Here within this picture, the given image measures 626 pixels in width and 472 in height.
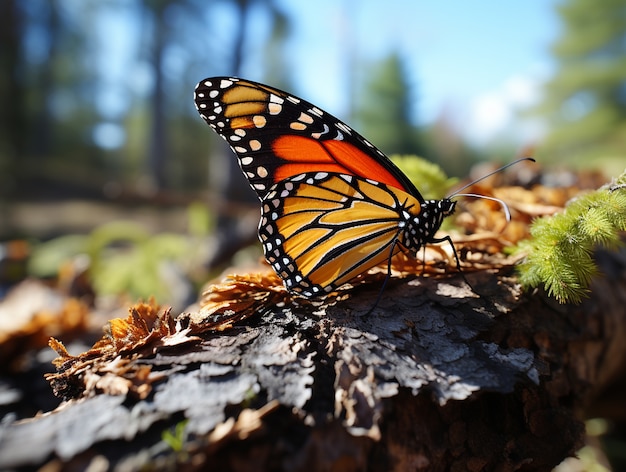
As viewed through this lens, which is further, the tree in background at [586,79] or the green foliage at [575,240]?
the tree in background at [586,79]

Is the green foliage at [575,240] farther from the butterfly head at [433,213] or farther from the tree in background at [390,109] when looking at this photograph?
the tree in background at [390,109]

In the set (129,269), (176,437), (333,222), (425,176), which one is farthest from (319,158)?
(129,269)

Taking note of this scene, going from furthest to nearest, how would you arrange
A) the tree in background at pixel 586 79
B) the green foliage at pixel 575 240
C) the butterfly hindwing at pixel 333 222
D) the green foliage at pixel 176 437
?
the tree in background at pixel 586 79
the butterfly hindwing at pixel 333 222
the green foliage at pixel 575 240
the green foliage at pixel 176 437

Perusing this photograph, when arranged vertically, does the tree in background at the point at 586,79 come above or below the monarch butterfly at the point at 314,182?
above

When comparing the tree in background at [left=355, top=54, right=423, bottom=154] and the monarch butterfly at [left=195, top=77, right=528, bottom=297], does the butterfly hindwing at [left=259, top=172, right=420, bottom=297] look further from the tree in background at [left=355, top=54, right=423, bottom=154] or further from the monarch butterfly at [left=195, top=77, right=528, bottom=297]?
the tree in background at [left=355, top=54, right=423, bottom=154]

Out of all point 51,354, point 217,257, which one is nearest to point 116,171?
point 217,257

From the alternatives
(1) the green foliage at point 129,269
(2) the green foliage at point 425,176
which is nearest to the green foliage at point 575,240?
(2) the green foliage at point 425,176
